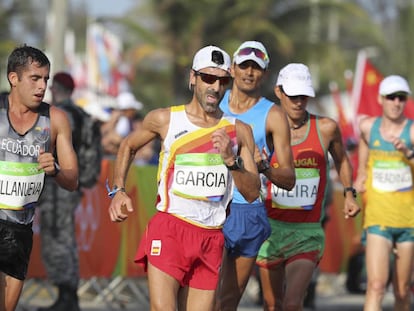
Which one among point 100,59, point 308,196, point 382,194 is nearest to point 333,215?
point 382,194

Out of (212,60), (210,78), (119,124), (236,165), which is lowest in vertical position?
(236,165)

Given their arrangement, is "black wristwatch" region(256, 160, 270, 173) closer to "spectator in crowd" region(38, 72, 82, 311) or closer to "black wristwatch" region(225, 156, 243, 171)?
"black wristwatch" region(225, 156, 243, 171)

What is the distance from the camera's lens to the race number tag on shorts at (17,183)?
7.96m

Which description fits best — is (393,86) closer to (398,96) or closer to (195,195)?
(398,96)

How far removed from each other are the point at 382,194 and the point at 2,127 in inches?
184

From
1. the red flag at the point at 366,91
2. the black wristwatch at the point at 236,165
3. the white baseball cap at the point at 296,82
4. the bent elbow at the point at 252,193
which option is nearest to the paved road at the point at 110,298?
the red flag at the point at 366,91

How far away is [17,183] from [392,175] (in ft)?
15.1

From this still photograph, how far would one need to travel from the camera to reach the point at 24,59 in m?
8.03

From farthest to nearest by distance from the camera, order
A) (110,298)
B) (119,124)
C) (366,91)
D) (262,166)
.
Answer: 1. (366,91)
2. (119,124)
3. (110,298)
4. (262,166)

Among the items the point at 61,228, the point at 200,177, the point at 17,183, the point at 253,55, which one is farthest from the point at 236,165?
the point at 61,228

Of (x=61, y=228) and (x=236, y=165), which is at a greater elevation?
(x=236, y=165)

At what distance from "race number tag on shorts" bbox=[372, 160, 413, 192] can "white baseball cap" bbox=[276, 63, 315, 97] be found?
1.85 metres

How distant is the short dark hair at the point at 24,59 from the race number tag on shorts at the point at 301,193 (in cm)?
279

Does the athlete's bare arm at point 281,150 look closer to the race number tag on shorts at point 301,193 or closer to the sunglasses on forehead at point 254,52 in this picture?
the sunglasses on forehead at point 254,52
